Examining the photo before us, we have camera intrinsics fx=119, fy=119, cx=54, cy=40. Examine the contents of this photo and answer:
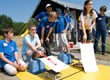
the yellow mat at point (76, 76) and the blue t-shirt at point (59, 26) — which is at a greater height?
the blue t-shirt at point (59, 26)

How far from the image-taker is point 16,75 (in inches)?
92.9

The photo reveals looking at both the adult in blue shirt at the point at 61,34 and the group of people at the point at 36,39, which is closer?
the group of people at the point at 36,39

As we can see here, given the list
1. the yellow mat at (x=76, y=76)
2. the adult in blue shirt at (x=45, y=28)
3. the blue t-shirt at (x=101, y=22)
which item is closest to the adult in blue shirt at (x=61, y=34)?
the adult in blue shirt at (x=45, y=28)

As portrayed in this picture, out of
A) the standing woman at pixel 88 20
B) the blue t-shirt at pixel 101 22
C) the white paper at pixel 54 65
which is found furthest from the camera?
the blue t-shirt at pixel 101 22

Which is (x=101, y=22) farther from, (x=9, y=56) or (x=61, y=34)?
(x=9, y=56)

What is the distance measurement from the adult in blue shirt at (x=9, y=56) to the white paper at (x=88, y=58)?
130 centimetres

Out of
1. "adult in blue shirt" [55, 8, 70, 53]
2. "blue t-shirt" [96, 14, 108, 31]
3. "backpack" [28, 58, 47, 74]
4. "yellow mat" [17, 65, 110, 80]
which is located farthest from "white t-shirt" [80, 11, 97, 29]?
"blue t-shirt" [96, 14, 108, 31]

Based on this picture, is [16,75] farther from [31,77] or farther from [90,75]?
[90,75]

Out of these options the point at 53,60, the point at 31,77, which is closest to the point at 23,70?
the point at 31,77

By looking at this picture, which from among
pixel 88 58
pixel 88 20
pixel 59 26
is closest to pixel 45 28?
pixel 59 26

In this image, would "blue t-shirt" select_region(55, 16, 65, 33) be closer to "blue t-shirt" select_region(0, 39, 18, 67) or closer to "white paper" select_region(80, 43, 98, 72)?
→ "white paper" select_region(80, 43, 98, 72)

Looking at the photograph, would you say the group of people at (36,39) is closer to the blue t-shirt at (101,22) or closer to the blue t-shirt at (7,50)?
the blue t-shirt at (7,50)

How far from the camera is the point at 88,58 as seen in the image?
268 centimetres

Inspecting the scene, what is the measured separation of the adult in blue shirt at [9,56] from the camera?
7.74 ft
